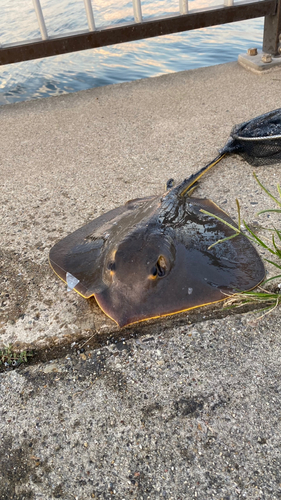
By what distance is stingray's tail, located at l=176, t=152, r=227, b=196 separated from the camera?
3117mm

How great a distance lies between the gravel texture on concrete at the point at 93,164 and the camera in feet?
8.01

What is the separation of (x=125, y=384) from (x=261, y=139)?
260cm

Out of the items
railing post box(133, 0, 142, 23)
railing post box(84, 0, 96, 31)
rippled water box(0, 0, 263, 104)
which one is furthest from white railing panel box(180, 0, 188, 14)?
railing post box(84, 0, 96, 31)

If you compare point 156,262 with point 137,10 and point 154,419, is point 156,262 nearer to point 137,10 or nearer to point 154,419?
point 154,419

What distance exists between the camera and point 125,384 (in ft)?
6.28

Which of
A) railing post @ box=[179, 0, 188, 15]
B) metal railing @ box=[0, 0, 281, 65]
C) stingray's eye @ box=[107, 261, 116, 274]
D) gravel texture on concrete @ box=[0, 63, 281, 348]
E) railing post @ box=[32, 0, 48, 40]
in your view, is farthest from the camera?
railing post @ box=[179, 0, 188, 15]

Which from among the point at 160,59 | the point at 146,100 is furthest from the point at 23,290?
the point at 160,59

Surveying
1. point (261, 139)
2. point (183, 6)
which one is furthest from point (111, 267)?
point (183, 6)

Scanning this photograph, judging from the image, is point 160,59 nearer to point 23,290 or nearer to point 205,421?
point 23,290

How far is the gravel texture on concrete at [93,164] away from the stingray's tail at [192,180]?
89mm

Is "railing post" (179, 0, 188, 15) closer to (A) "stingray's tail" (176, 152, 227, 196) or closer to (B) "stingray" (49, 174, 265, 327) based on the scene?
(A) "stingray's tail" (176, 152, 227, 196)

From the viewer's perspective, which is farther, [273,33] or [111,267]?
[273,33]

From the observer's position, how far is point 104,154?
14.1 feet

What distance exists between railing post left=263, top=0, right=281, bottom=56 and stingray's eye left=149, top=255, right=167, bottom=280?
5139mm
